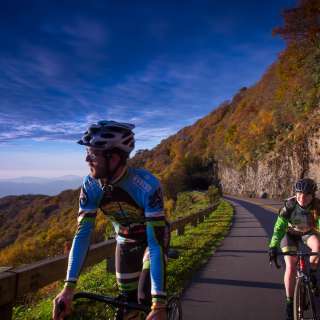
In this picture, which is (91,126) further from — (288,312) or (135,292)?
(288,312)

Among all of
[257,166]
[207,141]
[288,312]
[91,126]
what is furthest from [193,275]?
[207,141]

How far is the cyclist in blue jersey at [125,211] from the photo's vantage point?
2.98 metres

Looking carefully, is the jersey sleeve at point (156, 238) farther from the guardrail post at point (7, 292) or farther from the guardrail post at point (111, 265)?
the guardrail post at point (111, 265)

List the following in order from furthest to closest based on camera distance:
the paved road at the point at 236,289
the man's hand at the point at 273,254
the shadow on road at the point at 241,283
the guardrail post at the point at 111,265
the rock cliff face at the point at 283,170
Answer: the rock cliff face at the point at 283,170 < the guardrail post at the point at 111,265 < the shadow on road at the point at 241,283 < the paved road at the point at 236,289 < the man's hand at the point at 273,254

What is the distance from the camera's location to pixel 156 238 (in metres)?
2.98

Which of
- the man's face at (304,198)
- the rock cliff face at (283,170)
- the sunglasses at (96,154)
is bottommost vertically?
the man's face at (304,198)

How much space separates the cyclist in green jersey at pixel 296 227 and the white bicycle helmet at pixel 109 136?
2972 mm

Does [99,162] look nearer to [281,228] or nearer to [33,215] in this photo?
[281,228]

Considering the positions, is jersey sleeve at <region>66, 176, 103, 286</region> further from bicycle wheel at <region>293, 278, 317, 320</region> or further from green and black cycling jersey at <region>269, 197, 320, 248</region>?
green and black cycling jersey at <region>269, 197, 320, 248</region>

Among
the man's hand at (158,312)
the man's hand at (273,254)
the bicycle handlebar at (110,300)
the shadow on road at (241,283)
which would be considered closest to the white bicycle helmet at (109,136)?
the bicycle handlebar at (110,300)

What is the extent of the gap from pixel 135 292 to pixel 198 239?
411 inches

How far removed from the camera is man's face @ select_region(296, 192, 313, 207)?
5432 mm

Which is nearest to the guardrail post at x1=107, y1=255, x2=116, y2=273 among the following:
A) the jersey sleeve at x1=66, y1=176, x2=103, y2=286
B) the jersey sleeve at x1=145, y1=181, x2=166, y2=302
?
the jersey sleeve at x1=66, y1=176, x2=103, y2=286

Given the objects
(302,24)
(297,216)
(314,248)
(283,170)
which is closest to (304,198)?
(297,216)
